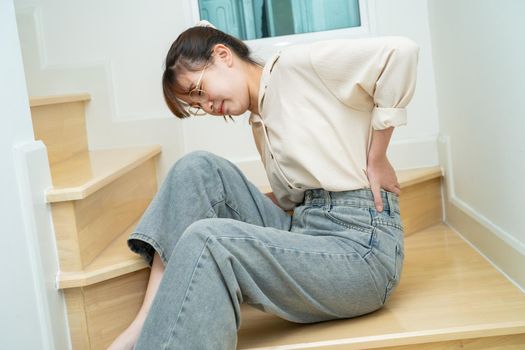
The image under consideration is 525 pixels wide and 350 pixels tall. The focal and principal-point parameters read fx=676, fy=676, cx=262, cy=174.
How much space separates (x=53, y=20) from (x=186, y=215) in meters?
1.37

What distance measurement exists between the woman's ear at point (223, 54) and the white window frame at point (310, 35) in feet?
2.94

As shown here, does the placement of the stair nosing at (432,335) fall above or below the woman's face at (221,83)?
below

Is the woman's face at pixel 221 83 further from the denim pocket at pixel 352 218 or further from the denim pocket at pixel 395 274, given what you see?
the denim pocket at pixel 395 274

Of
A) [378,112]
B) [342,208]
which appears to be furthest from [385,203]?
[378,112]

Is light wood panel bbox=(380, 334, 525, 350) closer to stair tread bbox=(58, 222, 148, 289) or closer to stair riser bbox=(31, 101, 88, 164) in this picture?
stair tread bbox=(58, 222, 148, 289)

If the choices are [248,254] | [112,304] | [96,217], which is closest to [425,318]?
[248,254]

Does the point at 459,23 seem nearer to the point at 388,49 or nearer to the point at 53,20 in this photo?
the point at 388,49

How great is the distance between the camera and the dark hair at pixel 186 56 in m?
1.64

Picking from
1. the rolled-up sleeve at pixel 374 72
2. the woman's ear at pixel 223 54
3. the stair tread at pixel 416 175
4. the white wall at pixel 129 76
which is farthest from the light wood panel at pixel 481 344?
the white wall at pixel 129 76

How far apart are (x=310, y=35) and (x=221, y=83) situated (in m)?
1.04

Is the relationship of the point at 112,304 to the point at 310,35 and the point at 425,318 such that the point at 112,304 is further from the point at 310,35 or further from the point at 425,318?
the point at 310,35

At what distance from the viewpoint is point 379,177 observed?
64.8 inches

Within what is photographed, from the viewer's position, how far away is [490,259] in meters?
2.02

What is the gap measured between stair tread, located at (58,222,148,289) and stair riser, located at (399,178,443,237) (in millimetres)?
1033
